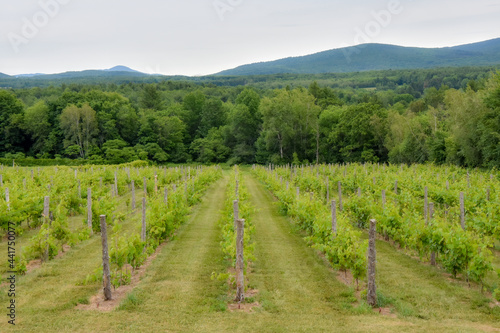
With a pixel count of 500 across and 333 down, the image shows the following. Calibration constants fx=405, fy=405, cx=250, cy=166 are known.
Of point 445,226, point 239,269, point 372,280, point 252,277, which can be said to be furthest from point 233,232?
point 445,226

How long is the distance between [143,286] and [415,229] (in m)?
6.46

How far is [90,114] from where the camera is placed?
64312 millimetres

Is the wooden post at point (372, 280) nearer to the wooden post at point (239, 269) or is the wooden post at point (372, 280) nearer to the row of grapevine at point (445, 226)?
→ the row of grapevine at point (445, 226)

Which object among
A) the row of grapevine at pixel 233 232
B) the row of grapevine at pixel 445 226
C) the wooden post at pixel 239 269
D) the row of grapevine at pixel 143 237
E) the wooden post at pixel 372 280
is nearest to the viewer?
the wooden post at pixel 372 280

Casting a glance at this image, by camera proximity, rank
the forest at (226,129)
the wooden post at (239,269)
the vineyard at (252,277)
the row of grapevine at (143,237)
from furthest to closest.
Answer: the forest at (226,129) → the row of grapevine at (143,237) → the wooden post at (239,269) → the vineyard at (252,277)

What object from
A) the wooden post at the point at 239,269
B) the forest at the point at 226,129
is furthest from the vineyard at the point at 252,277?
the forest at the point at 226,129

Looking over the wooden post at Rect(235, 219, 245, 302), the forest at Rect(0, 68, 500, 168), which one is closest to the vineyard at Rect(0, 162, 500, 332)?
the wooden post at Rect(235, 219, 245, 302)

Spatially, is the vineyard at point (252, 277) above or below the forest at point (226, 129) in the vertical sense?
below

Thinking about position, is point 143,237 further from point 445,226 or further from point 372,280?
point 445,226

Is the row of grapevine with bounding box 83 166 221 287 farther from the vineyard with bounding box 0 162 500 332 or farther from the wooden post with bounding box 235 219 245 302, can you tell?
the wooden post with bounding box 235 219 245 302

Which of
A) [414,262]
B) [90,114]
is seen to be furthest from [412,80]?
[414,262]

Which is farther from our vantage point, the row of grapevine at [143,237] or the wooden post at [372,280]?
the row of grapevine at [143,237]

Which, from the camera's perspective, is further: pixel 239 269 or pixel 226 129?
pixel 226 129

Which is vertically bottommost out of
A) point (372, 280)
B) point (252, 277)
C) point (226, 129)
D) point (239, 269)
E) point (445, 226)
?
point (252, 277)
